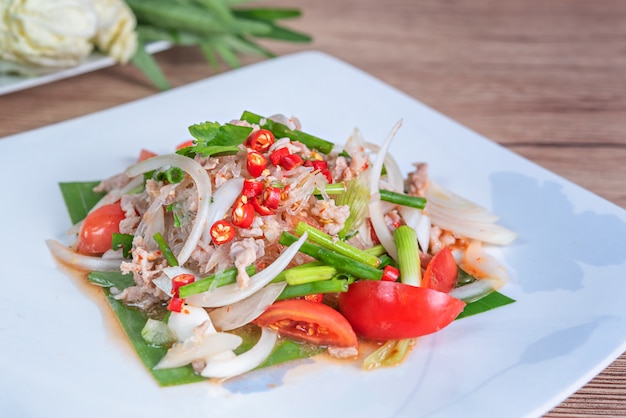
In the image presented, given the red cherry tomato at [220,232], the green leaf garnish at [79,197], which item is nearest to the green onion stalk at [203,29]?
the green leaf garnish at [79,197]

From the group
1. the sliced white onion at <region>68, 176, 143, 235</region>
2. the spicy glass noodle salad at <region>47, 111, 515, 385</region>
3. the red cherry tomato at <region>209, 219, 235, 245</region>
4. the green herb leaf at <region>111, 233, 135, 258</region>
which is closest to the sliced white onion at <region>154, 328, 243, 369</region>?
the spicy glass noodle salad at <region>47, 111, 515, 385</region>

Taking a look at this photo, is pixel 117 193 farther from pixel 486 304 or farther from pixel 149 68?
pixel 486 304

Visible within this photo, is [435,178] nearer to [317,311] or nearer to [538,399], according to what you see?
[317,311]

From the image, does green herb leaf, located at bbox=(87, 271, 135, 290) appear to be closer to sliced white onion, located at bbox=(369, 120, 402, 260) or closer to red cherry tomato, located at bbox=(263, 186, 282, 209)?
red cherry tomato, located at bbox=(263, 186, 282, 209)

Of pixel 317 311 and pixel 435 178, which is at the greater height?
Answer: pixel 435 178

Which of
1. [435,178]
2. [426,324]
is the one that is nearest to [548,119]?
[435,178]
